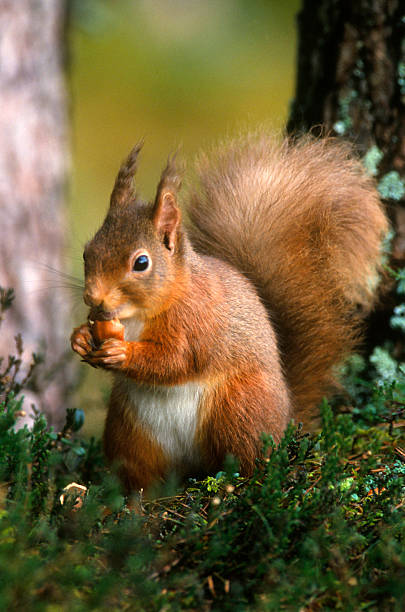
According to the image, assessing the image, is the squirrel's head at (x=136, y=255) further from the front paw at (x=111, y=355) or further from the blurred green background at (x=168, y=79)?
the blurred green background at (x=168, y=79)

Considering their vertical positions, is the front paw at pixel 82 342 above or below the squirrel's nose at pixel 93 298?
below

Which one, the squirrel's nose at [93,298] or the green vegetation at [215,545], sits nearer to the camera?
the green vegetation at [215,545]

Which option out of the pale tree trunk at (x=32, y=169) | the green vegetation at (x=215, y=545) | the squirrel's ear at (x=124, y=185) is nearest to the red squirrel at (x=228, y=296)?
the squirrel's ear at (x=124, y=185)

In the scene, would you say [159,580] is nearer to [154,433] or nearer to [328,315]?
[154,433]

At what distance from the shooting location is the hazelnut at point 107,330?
145 centimetres

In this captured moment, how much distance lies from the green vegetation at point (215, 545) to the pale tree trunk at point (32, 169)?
5.00 feet

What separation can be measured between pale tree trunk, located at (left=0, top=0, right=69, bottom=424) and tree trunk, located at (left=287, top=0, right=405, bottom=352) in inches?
49.5

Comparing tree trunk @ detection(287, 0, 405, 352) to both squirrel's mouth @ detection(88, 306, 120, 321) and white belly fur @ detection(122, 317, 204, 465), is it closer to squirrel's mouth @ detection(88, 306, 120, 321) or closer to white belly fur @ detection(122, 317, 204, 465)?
white belly fur @ detection(122, 317, 204, 465)

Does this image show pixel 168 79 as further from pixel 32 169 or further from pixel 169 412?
pixel 169 412

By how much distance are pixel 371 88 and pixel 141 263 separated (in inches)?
35.0

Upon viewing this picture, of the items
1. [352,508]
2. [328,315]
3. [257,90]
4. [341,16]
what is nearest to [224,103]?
[257,90]

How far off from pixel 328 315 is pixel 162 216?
Answer: 1.69 feet

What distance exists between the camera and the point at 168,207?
1.50m

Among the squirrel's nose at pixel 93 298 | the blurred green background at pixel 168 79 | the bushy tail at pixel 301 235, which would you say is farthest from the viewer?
the blurred green background at pixel 168 79
